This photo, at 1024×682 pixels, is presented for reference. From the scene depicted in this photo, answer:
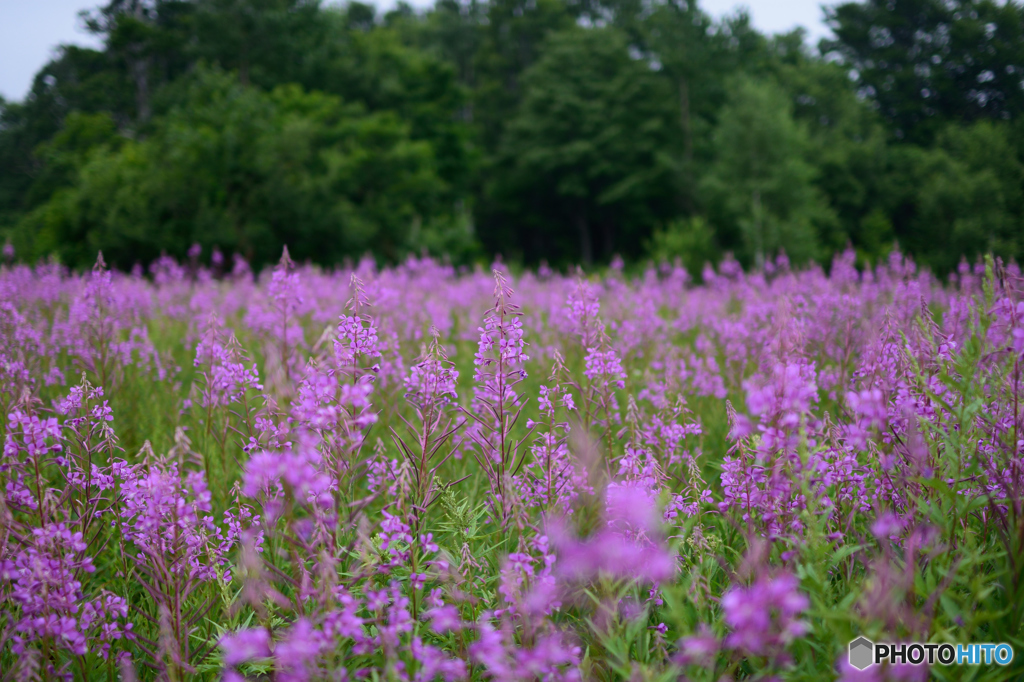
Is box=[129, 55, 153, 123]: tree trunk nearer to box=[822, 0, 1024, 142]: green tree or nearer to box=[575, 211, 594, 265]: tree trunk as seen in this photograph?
box=[575, 211, 594, 265]: tree trunk

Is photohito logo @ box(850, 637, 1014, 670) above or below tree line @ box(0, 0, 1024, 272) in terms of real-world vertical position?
below

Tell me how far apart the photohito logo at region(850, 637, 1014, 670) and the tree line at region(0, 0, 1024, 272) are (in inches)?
303

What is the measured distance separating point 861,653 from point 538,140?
3819cm

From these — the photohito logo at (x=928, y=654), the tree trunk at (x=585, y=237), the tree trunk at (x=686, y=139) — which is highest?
the tree trunk at (x=686, y=139)

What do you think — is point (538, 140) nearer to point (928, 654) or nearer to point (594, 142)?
point (594, 142)

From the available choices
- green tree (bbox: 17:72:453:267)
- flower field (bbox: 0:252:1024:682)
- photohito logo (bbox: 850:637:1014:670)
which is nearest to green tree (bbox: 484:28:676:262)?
green tree (bbox: 17:72:453:267)

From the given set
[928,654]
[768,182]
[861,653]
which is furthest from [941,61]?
[768,182]

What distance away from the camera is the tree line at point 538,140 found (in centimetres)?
1120

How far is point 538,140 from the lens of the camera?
3744cm

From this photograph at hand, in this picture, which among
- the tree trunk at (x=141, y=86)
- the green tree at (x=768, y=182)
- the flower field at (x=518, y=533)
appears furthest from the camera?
the tree trunk at (x=141, y=86)

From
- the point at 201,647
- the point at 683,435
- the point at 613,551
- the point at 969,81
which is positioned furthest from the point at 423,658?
the point at 969,81

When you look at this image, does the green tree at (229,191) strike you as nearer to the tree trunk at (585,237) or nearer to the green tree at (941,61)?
the tree trunk at (585,237)

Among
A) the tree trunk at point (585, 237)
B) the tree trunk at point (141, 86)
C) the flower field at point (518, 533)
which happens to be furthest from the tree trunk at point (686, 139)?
the flower field at point (518, 533)

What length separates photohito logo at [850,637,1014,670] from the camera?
1685 mm
